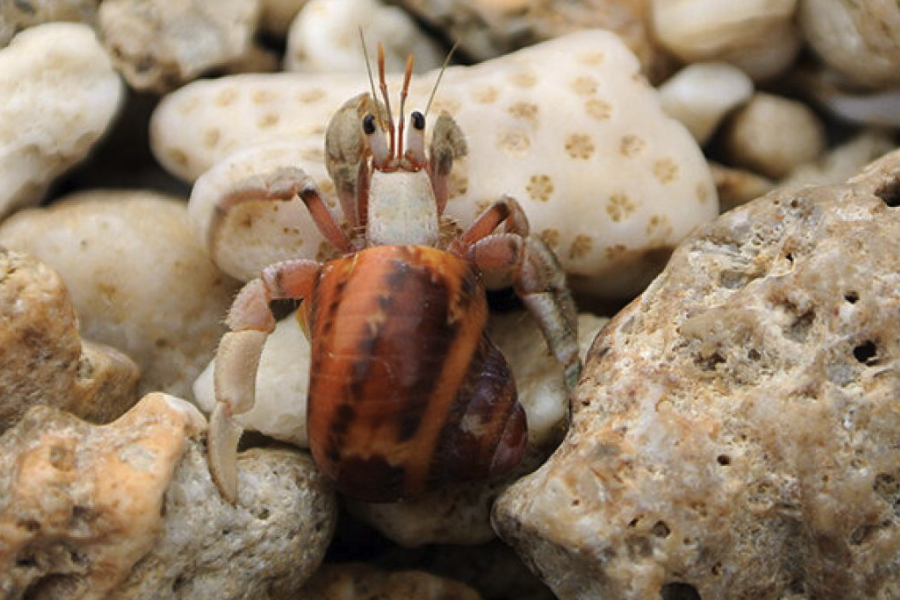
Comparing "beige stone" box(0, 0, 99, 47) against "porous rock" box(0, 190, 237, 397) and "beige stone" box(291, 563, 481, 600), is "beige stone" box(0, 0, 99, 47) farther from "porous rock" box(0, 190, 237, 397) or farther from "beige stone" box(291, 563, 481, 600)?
"beige stone" box(291, 563, 481, 600)

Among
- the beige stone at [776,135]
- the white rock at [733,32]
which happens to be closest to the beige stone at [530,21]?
the white rock at [733,32]

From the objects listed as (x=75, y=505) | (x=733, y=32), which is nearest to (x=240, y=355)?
(x=75, y=505)

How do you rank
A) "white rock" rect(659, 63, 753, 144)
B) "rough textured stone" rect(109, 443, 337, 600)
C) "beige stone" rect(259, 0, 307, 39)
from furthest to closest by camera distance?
"beige stone" rect(259, 0, 307, 39) → "white rock" rect(659, 63, 753, 144) → "rough textured stone" rect(109, 443, 337, 600)

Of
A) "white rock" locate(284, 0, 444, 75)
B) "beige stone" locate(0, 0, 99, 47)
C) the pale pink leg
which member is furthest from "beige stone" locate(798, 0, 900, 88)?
"beige stone" locate(0, 0, 99, 47)

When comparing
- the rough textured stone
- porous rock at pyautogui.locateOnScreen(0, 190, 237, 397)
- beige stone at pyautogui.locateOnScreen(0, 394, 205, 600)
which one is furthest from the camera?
porous rock at pyautogui.locateOnScreen(0, 190, 237, 397)

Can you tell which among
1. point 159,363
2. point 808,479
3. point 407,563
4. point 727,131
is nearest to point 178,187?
point 159,363

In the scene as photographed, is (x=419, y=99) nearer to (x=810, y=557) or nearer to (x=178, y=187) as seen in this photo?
(x=178, y=187)

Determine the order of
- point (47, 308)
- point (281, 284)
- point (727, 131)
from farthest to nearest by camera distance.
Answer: point (727, 131) < point (281, 284) < point (47, 308)
